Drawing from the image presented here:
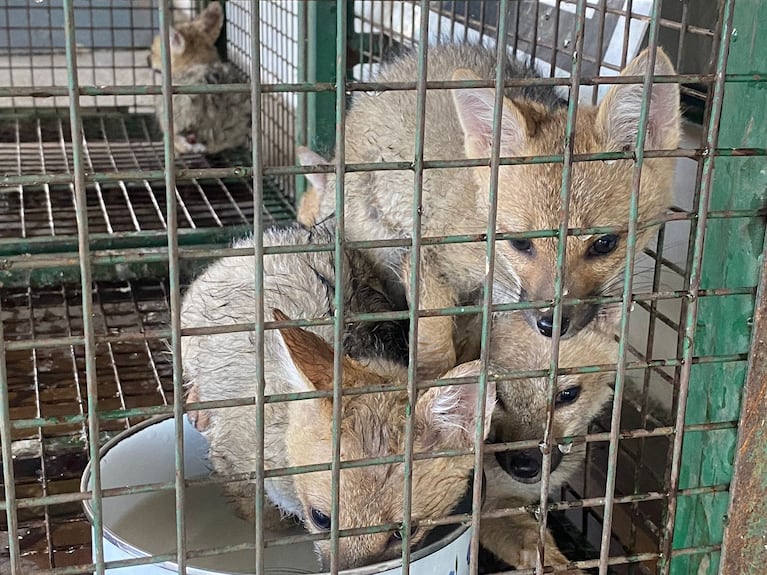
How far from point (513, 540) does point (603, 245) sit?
76 cm

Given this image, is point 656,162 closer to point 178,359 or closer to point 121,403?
point 178,359

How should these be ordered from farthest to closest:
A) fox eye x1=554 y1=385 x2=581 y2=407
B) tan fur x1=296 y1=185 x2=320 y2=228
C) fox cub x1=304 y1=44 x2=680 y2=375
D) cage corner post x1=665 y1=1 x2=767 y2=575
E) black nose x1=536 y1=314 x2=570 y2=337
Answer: tan fur x1=296 y1=185 x2=320 y2=228 < fox eye x1=554 y1=385 x2=581 y2=407 < fox cub x1=304 y1=44 x2=680 y2=375 < black nose x1=536 y1=314 x2=570 y2=337 < cage corner post x1=665 y1=1 x2=767 y2=575

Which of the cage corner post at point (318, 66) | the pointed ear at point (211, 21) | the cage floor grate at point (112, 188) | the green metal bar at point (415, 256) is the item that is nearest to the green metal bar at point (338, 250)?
the green metal bar at point (415, 256)

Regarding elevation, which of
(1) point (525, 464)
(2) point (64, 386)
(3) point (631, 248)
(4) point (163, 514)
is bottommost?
(2) point (64, 386)

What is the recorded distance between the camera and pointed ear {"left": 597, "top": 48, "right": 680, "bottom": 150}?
86.7 inches

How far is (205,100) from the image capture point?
553cm

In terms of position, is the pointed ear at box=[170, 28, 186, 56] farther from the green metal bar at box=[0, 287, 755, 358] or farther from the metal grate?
the green metal bar at box=[0, 287, 755, 358]

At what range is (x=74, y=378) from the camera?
341 centimetres

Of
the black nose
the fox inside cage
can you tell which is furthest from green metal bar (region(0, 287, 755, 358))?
the black nose

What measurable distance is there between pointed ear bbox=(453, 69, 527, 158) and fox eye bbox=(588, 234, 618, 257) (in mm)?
286

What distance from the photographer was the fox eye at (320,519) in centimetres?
189

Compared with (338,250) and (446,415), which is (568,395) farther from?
(338,250)

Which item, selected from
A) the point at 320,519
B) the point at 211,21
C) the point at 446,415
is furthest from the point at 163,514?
the point at 211,21

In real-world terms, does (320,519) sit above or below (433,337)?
below
